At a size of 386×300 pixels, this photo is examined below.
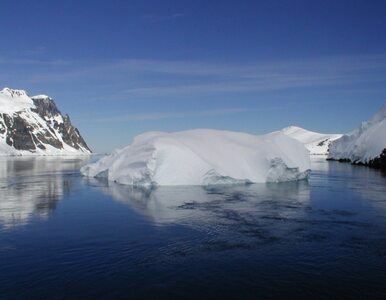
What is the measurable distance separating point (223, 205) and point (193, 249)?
8919mm

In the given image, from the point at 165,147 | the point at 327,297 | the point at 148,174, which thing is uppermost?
the point at 165,147

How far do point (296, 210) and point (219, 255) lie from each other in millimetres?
9131

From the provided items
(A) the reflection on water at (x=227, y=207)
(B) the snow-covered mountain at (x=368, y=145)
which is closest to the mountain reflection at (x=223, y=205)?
(A) the reflection on water at (x=227, y=207)

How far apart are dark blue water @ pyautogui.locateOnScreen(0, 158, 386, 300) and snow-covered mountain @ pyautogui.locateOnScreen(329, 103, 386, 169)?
41.3 meters

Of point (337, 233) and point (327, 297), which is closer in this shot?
point (327, 297)

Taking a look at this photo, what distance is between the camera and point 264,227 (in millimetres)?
16578

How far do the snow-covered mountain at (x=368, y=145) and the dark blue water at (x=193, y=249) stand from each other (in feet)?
136

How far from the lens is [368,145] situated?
68.3 meters

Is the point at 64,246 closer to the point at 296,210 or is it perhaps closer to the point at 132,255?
the point at 132,255

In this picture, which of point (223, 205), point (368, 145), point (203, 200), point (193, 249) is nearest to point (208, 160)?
point (203, 200)

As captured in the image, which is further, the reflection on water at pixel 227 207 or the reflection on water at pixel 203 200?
the reflection on water at pixel 203 200

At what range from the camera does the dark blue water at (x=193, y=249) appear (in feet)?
33.5

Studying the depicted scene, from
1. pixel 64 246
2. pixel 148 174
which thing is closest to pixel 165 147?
pixel 148 174

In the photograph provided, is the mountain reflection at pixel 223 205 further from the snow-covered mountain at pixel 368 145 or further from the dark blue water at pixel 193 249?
the snow-covered mountain at pixel 368 145
